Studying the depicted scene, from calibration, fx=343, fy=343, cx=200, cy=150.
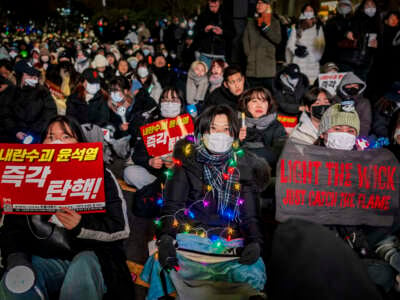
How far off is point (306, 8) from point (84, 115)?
4.92 metres

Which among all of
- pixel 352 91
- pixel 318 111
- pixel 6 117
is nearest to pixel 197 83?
pixel 352 91

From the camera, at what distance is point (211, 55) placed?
23.0 feet

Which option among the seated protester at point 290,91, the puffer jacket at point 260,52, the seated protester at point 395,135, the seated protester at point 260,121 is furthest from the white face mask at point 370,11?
the seated protester at point 395,135

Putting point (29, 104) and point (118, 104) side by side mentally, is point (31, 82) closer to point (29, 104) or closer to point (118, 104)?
point (29, 104)

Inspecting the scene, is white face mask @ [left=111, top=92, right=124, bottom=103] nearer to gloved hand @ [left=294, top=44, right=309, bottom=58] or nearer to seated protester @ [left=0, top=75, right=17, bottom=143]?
seated protester @ [left=0, top=75, right=17, bottom=143]

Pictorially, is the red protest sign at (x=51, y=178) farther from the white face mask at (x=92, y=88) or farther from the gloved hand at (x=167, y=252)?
the white face mask at (x=92, y=88)

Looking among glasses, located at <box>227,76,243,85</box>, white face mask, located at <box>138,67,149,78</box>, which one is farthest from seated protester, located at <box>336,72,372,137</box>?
white face mask, located at <box>138,67,149,78</box>

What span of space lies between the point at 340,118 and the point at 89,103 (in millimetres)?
4327

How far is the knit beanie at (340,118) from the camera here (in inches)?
117

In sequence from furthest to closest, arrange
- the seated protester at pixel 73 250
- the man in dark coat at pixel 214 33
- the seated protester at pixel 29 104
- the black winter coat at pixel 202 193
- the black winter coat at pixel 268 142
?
the man in dark coat at pixel 214 33 → the seated protester at pixel 29 104 → the black winter coat at pixel 268 142 → the black winter coat at pixel 202 193 → the seated protester at pixel 73 250

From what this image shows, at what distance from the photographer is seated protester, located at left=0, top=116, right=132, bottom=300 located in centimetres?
221

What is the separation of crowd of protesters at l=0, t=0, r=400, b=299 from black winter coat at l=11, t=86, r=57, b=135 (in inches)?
0.7

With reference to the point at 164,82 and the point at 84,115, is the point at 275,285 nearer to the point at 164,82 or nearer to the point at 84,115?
the point at 84,115

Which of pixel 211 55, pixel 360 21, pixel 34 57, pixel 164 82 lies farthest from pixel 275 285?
pixel 34 57
